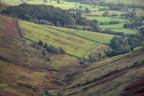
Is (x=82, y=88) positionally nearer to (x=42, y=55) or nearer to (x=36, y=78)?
(x=36, y=78)

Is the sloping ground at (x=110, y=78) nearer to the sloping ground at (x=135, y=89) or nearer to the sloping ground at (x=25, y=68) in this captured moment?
the sloping ground at (x=135, y=89)

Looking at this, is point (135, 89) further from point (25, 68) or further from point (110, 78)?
point (25, 68)

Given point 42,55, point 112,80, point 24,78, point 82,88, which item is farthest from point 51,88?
point 42,55

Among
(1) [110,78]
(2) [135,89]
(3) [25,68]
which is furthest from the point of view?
(3) [25,68]

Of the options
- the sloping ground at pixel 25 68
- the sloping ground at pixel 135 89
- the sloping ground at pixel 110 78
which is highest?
the sloping ground at pixel 135 89

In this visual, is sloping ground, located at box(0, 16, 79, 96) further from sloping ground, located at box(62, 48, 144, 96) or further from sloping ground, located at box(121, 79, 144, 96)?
sloping ground, located at box(121, 79, 144, 96)

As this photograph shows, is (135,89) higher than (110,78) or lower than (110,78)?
higher

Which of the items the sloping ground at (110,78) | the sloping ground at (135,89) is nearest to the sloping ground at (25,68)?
the sloping ground at (110,78)

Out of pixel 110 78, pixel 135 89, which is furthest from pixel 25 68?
pixel 135 89
